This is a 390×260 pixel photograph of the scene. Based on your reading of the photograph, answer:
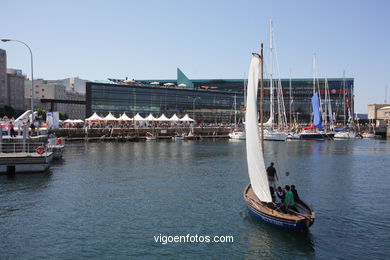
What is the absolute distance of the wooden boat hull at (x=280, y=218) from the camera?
21.1 m

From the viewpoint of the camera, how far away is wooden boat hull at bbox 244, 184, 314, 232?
21.1 m

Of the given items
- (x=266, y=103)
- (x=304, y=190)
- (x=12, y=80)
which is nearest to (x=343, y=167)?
(x=304, y=190)

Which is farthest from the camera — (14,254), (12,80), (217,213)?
(12,80)

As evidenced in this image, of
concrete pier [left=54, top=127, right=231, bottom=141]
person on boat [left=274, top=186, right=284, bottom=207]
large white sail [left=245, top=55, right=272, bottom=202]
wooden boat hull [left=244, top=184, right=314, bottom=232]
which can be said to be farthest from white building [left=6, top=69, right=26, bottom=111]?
person on boat [left=274, top=186, right=284, bottom=207]

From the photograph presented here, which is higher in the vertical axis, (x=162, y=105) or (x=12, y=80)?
(x=12, y=80)

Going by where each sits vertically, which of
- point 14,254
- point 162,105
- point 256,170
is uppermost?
point 162,105

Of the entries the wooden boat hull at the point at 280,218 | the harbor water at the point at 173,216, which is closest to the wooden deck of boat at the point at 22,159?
the harbor water at the point at 173,216

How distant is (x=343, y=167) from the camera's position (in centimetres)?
5209

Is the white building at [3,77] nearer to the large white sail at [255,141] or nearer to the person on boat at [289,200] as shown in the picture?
the large white sail at [255,141]

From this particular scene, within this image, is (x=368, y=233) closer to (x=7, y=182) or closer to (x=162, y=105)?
(x=7, y=182)

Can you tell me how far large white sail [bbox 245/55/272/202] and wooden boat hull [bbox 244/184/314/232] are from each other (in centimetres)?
73

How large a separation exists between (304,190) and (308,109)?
547 ft

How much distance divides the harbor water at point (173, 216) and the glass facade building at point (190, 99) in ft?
316

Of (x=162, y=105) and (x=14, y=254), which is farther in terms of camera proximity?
(x=162, y=105)
